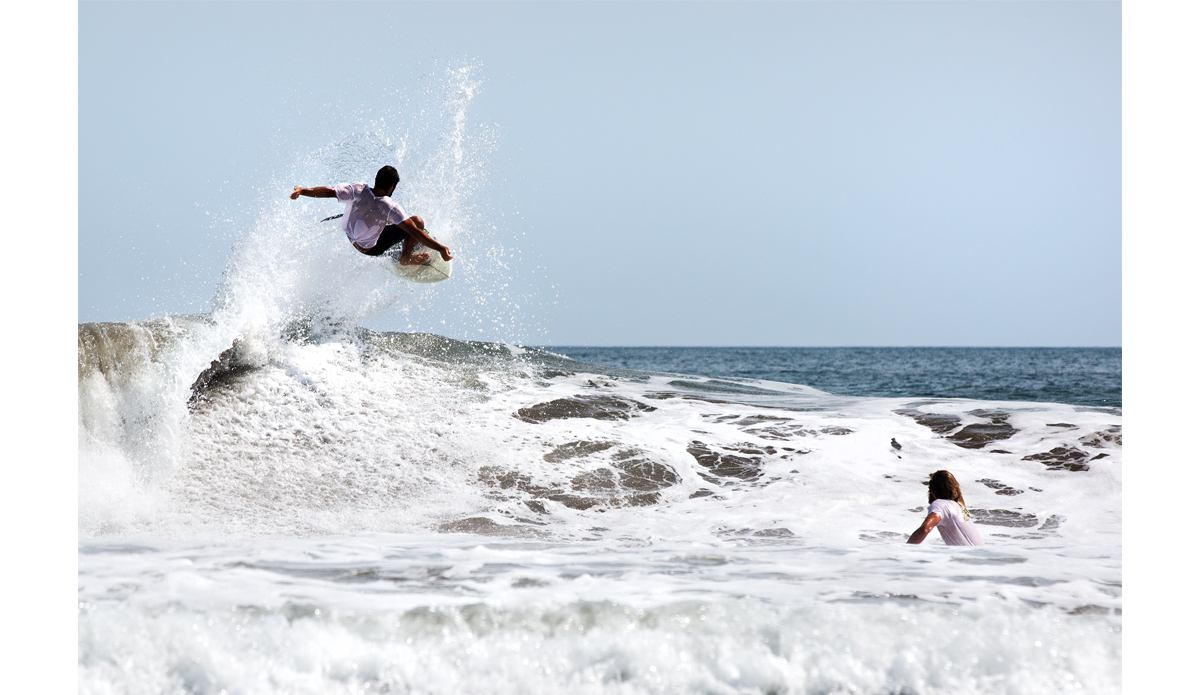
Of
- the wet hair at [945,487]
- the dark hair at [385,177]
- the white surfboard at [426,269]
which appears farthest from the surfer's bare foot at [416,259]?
the wet hair at [945,487]

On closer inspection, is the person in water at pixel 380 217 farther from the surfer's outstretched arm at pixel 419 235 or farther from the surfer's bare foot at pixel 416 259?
the surfer's bare foot at pixel 416 259

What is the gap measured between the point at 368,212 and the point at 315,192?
0.61 meters

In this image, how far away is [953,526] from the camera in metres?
5.43

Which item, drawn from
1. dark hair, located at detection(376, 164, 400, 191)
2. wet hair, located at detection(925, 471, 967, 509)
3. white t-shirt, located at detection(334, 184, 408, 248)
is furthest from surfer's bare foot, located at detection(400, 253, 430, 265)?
wet hair, located at detection(925, 471, 967, 509)

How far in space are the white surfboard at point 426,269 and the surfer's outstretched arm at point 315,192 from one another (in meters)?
1.36

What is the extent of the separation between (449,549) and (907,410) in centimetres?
834

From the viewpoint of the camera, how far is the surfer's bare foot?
8.68 meters

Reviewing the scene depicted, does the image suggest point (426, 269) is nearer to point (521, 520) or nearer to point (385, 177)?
point (385, 177)

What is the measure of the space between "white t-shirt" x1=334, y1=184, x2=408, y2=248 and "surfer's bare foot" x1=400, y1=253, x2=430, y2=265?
0.75m

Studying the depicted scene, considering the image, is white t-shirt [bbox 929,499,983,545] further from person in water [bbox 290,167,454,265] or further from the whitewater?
person in water [bbox 290,167,454,265]

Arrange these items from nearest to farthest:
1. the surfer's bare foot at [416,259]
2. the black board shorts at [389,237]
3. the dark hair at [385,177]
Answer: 1. the dark hair at [385,177]
2. the black board shorts at [389,237]
3. the surfer's bare foot at [416,259]

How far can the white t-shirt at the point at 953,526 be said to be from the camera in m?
5.42

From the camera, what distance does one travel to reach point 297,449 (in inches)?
324
